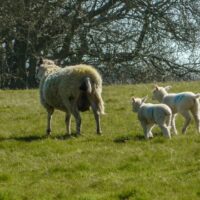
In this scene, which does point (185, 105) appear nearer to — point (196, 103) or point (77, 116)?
point (196, 103)

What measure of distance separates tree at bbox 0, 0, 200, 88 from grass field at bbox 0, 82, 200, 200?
48.2 ft

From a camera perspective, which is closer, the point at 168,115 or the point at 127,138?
the point at 168,115

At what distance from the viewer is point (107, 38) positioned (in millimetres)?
31172

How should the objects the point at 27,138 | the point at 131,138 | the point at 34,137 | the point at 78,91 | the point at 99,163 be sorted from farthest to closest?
the point at 34,137
the point at 27,138
the point at 78,91
the point at 131,138
the point at 99,163

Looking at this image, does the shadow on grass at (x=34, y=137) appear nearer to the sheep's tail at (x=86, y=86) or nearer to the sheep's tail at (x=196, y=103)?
the sheep's tail at (x=86, y=86)

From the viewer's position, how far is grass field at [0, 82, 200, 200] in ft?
33.2

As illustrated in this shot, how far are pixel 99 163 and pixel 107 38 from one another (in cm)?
1973

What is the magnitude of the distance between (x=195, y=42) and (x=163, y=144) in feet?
64.4

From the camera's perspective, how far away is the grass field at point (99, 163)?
1012 centimetres

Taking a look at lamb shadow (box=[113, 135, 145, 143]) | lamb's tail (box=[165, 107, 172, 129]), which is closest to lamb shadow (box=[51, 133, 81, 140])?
lamb shadow (box=[113, 135, 145, 143])

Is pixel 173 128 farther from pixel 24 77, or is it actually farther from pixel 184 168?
pixel 24 77

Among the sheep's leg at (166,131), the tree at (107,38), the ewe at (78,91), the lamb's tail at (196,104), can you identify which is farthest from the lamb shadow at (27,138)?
the tree at (107,38)

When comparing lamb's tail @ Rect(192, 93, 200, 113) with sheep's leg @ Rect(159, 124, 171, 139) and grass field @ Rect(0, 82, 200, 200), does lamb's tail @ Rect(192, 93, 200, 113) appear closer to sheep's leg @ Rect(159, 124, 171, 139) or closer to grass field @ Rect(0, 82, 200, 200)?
grass field @ Rect(0, 82, 200, 200)

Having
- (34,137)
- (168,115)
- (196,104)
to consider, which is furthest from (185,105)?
(34,137)
